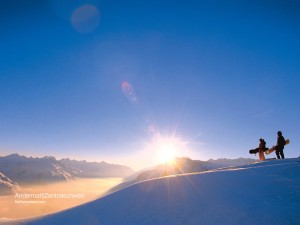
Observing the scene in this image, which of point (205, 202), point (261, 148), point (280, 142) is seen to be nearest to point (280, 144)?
point (280, 142)

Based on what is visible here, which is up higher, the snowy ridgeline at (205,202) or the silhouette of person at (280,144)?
the silhouette of person at (280,144)

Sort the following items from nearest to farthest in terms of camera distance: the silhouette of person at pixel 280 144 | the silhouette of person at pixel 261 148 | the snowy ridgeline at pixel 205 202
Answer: the snowy ridgeline at pixel 205 202 → the silhouette of person at pixel 280 144 → the silhouette of person at pixel 261 148

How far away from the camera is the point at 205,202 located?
31.2ft

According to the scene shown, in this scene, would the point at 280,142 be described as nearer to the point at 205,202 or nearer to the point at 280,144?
the point at 280,144

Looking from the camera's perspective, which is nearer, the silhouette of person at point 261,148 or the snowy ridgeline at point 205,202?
the snowy ridgeline at point 205,202

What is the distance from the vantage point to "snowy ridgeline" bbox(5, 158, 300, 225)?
806 centimetres

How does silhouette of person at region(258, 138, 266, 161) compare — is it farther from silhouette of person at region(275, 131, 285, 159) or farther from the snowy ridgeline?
the snowy ridgeline

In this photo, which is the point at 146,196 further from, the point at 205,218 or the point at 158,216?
the point at 205,218

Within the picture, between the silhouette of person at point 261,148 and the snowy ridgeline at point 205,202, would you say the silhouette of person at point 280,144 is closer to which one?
the silhouette of person at point 261,148

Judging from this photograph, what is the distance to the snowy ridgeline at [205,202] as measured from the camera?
8.06 meters

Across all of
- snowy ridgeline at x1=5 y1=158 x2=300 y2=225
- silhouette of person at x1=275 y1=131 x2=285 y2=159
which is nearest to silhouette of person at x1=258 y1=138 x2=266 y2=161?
silhouette of person at x1=275 y1=131 x2=285 y2=159

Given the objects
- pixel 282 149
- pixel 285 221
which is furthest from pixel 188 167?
pixel 285 221

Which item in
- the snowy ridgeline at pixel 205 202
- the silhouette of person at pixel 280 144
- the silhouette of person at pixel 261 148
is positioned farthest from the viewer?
the silhouette of person at pixel 261 148

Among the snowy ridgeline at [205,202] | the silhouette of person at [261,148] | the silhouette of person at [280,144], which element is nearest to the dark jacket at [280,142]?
the silhouette of person at [280,144]
